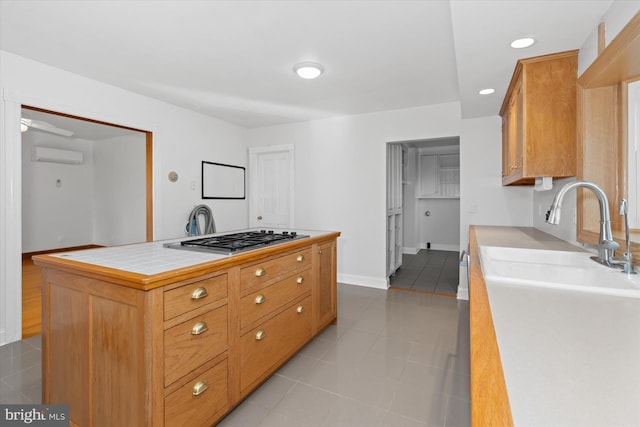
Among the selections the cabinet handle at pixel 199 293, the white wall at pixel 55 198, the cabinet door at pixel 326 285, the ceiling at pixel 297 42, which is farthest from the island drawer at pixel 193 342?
the white wall at pixel 55 198

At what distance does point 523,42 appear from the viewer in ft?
6.47

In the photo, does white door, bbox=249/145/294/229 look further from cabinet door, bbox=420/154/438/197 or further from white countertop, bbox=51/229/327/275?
cabinet door, bbox=420/154/438/197

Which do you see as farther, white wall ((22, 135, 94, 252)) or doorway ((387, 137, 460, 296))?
doorway ((387, 137, 460, 296))

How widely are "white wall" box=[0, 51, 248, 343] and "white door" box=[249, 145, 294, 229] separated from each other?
223mm

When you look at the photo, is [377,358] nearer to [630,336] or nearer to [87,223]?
[630,336]

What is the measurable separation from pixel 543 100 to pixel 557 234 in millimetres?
1082

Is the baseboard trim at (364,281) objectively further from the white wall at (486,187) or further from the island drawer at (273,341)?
the island drawer at (273,341)

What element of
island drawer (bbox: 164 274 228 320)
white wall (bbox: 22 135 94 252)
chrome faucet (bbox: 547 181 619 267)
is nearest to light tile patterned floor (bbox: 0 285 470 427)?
island drawer (bbox: 164 274 228 320)

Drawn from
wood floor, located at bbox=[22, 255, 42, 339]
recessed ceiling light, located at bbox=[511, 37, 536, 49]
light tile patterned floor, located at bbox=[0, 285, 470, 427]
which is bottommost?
light tile patterned floor, located at bbox=[0, 285, 470, 427]

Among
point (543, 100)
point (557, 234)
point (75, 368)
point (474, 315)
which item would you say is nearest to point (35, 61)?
point (75, 368)

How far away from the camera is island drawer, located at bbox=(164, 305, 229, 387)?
4.48ft

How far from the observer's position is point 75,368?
1521 mm

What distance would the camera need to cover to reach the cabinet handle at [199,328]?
1.48 m

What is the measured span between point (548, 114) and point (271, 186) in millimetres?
3907
